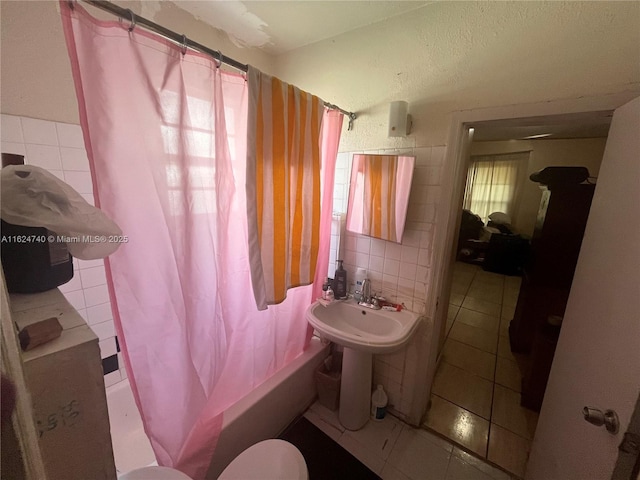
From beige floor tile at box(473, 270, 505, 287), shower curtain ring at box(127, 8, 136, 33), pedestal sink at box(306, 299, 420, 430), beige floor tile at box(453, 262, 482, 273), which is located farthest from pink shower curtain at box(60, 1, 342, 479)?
beige floor tile at box(453, 262, 482, 273)

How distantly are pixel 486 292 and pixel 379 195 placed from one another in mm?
3242

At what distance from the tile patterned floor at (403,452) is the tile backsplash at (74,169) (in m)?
1.37

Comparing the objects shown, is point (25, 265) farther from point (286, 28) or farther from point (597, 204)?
point (597, 204)

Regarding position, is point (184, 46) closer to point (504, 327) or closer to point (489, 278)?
point (504, 327)

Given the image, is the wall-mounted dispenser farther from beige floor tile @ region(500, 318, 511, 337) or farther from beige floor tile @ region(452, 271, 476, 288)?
beige floor tile @ region(452, 271, 476, 288)

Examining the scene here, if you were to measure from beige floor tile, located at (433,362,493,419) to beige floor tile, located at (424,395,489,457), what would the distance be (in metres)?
0.06

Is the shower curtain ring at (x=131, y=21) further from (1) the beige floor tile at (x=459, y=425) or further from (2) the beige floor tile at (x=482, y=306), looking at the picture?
(2) the beige floor tile at (x=482, y=306)

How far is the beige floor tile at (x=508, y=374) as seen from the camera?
6.47ft

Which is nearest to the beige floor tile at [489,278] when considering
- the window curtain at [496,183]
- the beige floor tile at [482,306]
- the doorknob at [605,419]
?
the beige floor tile at [482,306]

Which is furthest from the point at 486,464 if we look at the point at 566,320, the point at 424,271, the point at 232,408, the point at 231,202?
the point at 231,202

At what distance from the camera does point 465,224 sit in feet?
15.7

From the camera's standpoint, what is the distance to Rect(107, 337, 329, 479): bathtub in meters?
1.19


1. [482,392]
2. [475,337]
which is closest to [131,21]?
[482,392]

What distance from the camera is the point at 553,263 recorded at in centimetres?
182
